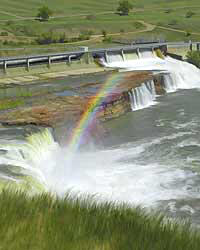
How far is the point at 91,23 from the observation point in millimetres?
84062

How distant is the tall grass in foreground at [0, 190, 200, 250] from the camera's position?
6191 mm

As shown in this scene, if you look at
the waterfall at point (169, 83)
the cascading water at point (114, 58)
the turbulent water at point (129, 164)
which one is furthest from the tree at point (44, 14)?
the turbulent water at point (129, 164)

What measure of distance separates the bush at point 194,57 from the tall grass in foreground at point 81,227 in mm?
48778

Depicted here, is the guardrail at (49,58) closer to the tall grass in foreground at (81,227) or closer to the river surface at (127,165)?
the river surface at (127,165)

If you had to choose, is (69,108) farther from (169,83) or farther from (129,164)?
(169,83)

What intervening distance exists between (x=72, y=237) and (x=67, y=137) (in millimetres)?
18525

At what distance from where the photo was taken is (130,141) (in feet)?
85.0

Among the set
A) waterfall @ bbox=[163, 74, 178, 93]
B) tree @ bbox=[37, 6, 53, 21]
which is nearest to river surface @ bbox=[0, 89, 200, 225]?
waterfall @ bbox=[163, 74, 178, 93]

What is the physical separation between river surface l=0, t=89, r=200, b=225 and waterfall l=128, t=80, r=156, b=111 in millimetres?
5150

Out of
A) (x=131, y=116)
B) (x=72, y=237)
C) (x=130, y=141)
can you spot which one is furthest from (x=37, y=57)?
(x=72, y=237)

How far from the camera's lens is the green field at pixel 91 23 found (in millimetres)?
74375

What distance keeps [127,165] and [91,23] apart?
6587cm

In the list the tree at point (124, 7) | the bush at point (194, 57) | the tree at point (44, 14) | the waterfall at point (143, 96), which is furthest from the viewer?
the tree at point (124, 7)

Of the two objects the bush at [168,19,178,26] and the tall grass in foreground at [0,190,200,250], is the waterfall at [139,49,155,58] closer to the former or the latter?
the bush at [168,19,178,26]
